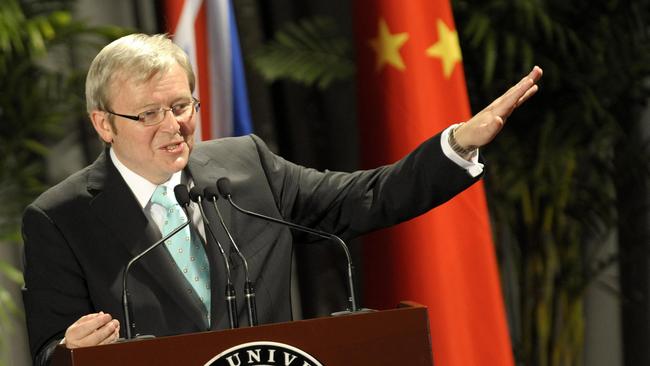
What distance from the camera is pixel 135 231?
2264mm

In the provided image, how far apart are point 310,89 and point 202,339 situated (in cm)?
321

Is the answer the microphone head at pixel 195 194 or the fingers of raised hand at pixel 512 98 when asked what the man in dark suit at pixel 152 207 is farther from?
the microphone head at pixel 195 194

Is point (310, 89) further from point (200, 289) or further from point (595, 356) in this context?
point (200, 289)

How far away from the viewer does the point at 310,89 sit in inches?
197

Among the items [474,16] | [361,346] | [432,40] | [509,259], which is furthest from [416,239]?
[361,346]

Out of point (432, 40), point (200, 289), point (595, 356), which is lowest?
point (595, 356)

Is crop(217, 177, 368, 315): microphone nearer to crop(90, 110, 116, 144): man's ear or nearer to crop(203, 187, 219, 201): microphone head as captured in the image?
crop(203, 187, 219, 201): microphone head

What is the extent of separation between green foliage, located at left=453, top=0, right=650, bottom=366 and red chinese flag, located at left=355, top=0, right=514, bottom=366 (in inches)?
18.1

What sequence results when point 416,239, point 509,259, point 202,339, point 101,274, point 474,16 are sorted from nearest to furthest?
point 202,339 < point 101,274 < point 416,239 < point 474,16 < point 509,259

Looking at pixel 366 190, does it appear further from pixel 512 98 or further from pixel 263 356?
pixel 263 356

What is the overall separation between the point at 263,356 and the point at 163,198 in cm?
58

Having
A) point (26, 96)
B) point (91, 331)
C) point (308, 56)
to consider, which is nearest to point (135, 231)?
point (91, 331)

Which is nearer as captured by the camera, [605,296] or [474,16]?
[474,16]

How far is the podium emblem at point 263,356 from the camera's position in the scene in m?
1.87
